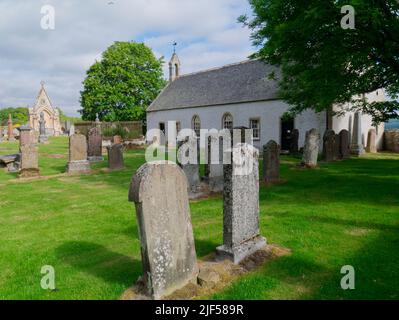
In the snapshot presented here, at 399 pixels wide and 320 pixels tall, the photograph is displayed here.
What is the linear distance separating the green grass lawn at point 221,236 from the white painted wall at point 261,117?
32.8ft

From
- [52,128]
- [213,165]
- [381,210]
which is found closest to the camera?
[381,210]

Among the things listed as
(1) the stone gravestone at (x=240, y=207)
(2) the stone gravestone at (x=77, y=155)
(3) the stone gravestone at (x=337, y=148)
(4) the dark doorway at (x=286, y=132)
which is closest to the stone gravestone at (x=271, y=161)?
(1) the stone gravestone at (x=240, y=207)

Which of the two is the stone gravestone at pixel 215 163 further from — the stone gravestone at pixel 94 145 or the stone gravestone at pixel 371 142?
the stone gravestone at pixel 371 142

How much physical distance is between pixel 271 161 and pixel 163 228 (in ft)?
26.1

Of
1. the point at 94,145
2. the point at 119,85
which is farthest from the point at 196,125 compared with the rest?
the point at 119,85

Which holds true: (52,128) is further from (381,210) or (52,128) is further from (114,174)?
(381,210)

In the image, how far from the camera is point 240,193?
5.15 m

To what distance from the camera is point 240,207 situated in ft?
16.9

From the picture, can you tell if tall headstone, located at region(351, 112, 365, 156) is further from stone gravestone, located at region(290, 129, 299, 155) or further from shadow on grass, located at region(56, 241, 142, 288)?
shadow on grass, located at region(56, 241, 142, 288)

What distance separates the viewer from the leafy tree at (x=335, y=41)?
7.75m

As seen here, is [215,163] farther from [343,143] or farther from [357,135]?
[357,135]

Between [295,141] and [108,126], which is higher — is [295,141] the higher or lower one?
the lower one
